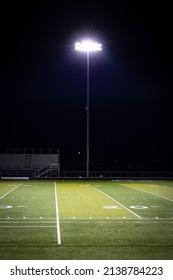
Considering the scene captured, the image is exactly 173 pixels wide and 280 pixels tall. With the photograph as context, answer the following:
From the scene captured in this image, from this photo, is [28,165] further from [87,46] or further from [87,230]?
[87,230]

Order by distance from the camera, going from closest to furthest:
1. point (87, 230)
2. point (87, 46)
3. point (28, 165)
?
point (87, 230) → point (87, 46) → point (28, 165)

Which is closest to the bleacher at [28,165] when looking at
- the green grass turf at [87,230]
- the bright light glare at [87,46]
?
the bright light glare at [87,46]

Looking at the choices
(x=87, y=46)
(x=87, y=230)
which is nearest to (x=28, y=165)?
(x=87, y=46)

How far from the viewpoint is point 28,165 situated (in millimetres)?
51125

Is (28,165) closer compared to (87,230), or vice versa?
(87,230)

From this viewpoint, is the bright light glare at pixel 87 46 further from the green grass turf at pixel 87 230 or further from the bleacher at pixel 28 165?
the green grass turf at pixel 87 230

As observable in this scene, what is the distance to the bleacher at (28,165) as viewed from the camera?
1901 inches

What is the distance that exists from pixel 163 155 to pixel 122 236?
5432 cm

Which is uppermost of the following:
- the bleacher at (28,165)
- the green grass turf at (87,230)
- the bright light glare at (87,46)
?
the bright light glare at (87,46)

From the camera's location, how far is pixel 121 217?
50.4 feet

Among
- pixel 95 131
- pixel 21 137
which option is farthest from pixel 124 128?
pixel 21 137

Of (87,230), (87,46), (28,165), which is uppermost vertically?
(87,46)

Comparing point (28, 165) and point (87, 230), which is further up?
point (28, 165)

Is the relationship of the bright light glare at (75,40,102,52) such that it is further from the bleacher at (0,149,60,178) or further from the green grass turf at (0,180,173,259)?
the green grass turf at (0,180,173,259)
